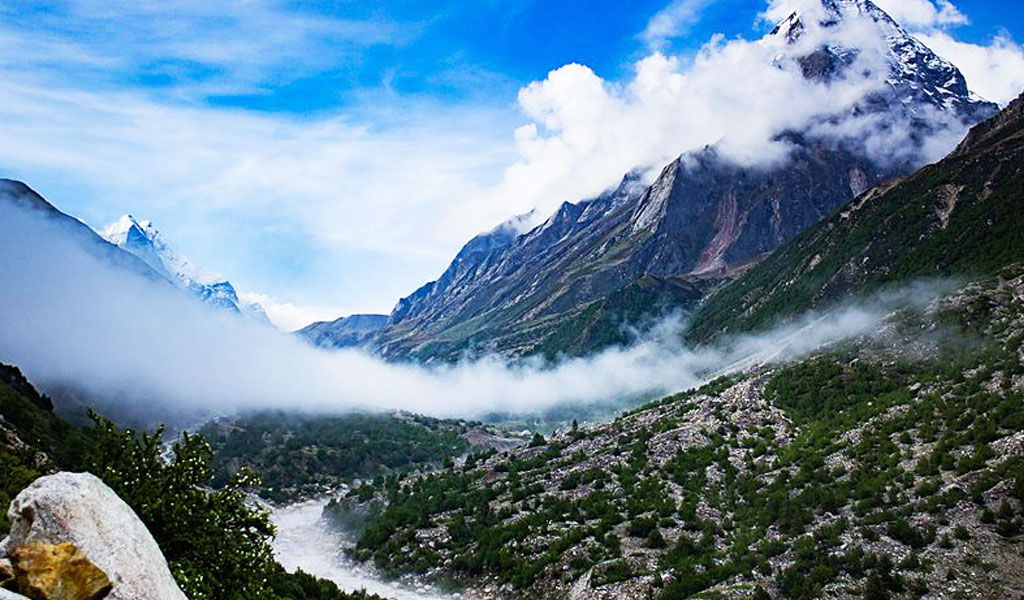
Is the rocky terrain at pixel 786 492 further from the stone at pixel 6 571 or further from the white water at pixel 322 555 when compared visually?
the stone at pixel 6 571

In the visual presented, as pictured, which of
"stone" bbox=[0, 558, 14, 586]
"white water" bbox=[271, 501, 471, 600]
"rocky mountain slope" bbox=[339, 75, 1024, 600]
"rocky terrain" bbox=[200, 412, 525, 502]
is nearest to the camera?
"stone" bbox=[0, 558, 14, 586]

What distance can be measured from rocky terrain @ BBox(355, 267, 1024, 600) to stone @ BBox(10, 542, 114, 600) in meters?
39.5

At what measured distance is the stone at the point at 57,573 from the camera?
37.5 ft

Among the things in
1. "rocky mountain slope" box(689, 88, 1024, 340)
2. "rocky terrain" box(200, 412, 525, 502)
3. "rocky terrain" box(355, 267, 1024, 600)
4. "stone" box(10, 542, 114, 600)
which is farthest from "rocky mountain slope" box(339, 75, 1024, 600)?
"stone" box(10, 542, 114, 600)

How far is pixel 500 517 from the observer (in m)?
71.2

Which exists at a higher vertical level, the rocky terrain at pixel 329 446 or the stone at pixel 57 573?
the stone at pixel 57 573

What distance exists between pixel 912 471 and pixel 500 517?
41523 millimetres

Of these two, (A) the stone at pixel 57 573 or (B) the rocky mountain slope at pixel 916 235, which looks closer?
(A) the stone at pixel 57 573

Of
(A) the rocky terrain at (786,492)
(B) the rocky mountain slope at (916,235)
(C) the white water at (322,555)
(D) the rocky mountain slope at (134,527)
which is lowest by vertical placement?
(C) the white water at (322,555)

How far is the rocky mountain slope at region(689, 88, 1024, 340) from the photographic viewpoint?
94.3 meters

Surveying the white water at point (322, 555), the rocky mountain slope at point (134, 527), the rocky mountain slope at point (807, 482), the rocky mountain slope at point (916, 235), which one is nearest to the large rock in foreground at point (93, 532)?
the rocky mountain slope at point (134, 527)

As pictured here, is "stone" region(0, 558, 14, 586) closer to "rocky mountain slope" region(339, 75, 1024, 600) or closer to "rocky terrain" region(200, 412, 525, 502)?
"rocky mountain slope" region(339, 75, 1024, 600)

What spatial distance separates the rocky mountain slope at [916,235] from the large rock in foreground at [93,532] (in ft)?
328

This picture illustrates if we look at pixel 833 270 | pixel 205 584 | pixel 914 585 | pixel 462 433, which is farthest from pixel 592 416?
pixel 205 584
